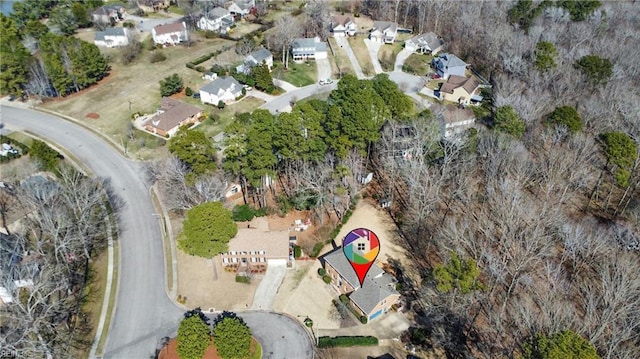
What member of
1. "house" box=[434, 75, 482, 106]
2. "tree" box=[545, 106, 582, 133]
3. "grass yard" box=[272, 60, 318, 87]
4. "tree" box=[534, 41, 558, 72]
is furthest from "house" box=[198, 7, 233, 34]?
"tree" box=[545, 106, 582, 133]

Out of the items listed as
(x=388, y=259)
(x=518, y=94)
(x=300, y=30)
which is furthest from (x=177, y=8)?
(x=388, y=259)

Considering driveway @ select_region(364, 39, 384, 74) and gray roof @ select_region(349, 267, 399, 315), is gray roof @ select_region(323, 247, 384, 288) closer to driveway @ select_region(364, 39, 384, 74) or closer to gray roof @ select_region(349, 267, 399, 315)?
gray roof @ select_region(349, 267, 399, 315)

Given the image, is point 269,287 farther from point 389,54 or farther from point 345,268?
point 389,54

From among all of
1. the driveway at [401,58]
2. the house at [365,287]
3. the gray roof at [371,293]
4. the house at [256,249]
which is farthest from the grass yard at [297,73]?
the gray roof at [371,293]

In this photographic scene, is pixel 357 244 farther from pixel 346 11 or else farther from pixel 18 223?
pixel 346 11

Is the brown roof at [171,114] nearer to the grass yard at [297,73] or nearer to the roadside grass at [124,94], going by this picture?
the roadside grass at [124,94]

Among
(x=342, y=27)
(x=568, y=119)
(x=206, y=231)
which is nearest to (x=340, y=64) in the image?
(x=342, y=27)
